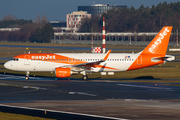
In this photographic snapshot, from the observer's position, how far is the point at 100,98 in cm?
2998

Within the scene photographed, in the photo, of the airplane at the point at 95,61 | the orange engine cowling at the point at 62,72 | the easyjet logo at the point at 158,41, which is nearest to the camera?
the orange engine cowling at the point at 62,72

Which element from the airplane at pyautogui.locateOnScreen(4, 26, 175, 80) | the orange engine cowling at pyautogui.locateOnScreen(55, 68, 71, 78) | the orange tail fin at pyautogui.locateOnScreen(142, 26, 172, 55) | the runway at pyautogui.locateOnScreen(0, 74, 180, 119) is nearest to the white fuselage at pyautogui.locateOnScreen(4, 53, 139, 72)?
the airplane at pyautogui.locateOnScreen(4, 26, 175, 80)

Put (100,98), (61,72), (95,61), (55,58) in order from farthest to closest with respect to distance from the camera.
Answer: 1. (55,58)
2. (95,61)
3. (61,72)
4. (100,98)

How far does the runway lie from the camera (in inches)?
954

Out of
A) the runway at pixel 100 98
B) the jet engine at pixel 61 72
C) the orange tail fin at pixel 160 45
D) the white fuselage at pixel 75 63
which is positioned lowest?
the runway at pixel 100 98

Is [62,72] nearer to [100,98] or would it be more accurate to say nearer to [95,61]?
[95,61]

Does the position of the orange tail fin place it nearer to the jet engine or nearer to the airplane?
the airplane

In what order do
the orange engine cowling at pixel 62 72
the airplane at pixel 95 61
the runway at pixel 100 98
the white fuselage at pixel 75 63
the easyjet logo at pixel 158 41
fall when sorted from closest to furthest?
the runway at pixel 100 98, the orange engine cowling at pixel 62 72, the airplane at pixel 95 61, the white fuselage at pixel 75 63, the easyjet logo at pixel 158 41

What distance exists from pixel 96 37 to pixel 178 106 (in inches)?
6698

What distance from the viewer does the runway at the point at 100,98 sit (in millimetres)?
24234

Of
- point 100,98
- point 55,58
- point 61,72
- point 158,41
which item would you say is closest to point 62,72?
point 61,72

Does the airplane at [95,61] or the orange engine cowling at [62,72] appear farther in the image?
the airplane at [95,61]

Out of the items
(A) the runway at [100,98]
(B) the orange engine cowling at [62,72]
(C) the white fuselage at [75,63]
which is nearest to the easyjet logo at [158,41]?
(C) the white fuselage at [75,63]

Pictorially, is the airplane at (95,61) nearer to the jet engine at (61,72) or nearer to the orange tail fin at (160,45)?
the orange tail fin at (160,45)
